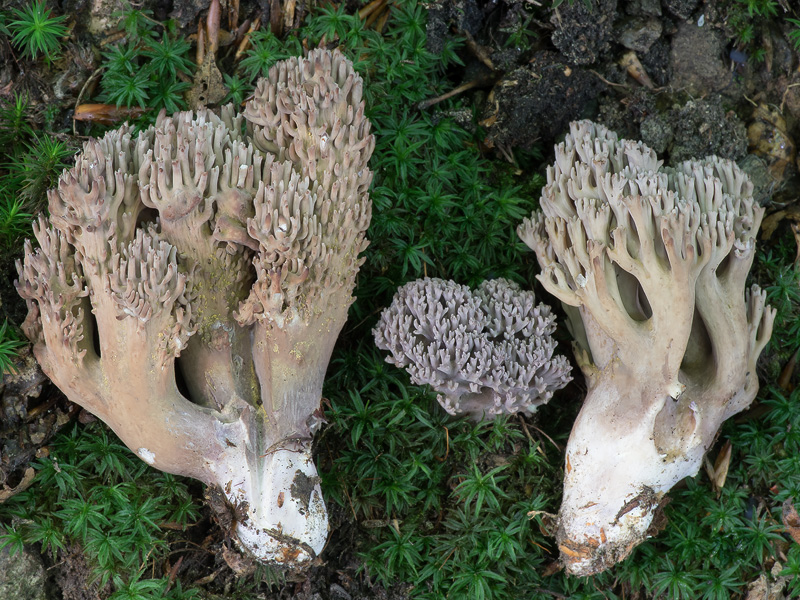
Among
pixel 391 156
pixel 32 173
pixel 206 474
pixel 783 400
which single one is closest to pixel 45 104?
pixel 32 173

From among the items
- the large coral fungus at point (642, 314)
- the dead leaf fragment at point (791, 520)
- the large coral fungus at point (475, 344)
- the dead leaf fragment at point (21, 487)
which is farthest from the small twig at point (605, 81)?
the dead leaf fragment at point (21, 487)

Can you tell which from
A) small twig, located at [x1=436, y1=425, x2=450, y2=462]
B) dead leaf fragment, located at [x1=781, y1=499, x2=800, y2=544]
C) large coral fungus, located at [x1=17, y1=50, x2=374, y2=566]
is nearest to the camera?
large coral fungus, located at [x1=17, y1=50, x2=374, y2=566]

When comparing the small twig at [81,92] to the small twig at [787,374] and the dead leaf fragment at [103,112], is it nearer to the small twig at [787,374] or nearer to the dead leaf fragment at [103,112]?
the dead leaf fragment at [103,112]

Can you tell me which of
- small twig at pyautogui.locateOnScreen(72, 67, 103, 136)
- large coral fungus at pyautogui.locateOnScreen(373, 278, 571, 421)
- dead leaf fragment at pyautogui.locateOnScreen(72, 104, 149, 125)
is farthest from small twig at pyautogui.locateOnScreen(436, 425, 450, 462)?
small twig at pyautogui.locateOnScreen(72, 67, 103, 136)

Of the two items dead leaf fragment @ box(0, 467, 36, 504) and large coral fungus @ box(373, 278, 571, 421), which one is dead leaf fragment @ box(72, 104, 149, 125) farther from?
dead leaf fragment @ box(0, 467, 36, 504)

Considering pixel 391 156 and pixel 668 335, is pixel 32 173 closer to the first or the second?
pixel 391 156

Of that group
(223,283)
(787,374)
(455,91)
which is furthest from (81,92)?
(787,374)

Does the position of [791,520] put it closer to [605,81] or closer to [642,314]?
[642,314]
